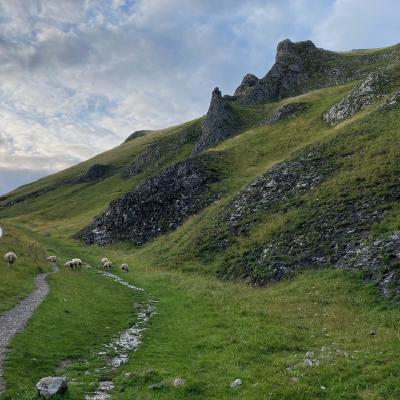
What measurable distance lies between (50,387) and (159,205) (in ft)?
→ 200

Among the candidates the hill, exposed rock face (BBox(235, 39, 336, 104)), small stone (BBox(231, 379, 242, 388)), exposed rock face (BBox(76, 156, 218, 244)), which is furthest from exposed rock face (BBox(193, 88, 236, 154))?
small stone (BBox(231, 379, 242, 388))

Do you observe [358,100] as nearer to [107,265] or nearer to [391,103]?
[391,103]

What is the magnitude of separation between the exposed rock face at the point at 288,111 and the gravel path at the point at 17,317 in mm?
71223

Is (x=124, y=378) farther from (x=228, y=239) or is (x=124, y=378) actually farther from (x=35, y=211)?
(x=35, y=211)

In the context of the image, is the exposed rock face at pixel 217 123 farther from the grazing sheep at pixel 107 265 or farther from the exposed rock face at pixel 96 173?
the exposed rock face at pixel 96 173

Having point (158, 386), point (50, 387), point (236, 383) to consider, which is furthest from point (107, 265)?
point (236, 383)

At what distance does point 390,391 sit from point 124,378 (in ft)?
31.9

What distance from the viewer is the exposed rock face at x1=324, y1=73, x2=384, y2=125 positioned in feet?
233

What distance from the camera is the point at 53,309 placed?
88.9 feet

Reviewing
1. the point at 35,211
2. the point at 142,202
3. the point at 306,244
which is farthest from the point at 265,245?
the point at 35,211

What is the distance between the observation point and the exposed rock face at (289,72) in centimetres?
12506

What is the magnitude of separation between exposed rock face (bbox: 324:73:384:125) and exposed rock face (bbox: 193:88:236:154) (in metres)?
34.1

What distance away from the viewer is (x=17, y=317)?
24.3m

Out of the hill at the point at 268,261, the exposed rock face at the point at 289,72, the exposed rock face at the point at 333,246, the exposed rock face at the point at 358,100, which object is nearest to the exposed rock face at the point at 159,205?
the hill at the point at 268,261
